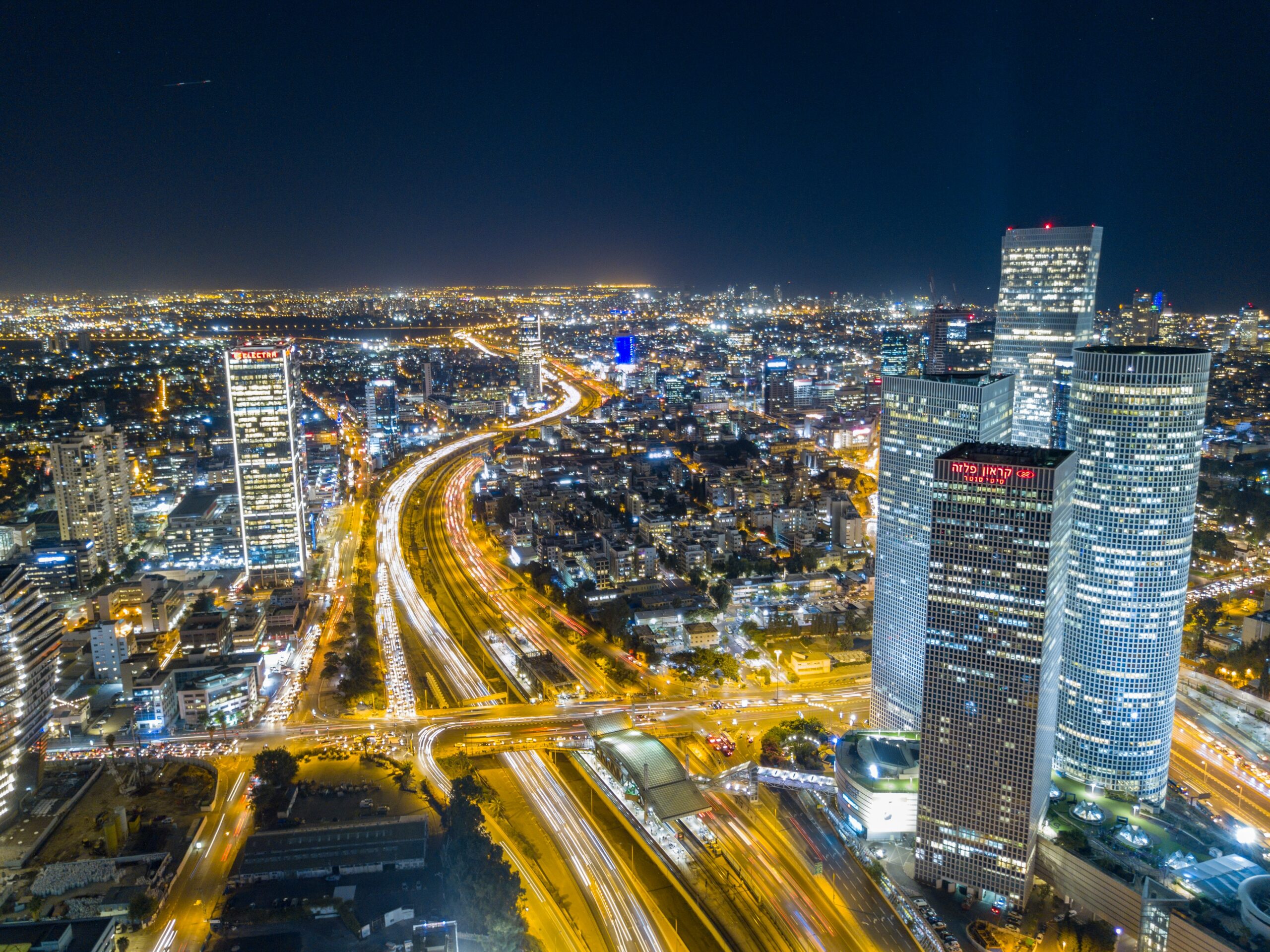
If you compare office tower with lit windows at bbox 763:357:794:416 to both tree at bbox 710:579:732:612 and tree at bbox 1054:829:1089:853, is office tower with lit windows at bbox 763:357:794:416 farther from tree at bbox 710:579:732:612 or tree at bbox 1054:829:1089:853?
tree at bbox 1054:829:1089:853

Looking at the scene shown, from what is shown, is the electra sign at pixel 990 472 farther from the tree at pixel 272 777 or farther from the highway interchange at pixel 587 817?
the tree at pixel 272 777

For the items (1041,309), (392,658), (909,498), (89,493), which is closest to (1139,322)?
(1041,309)

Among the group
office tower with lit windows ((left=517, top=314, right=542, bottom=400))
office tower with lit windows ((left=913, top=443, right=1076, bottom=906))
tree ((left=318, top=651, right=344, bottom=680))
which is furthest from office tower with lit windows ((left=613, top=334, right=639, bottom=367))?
office tower with lit windows ((left=913, top=443, right=1076, bottom=906))

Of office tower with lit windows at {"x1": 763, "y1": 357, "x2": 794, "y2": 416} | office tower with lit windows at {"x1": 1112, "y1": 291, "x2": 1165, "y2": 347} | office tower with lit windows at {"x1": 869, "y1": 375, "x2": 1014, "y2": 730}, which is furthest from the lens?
office tower with lit windows at {"x1": 763, "y1": 357, "x2": 794, "y2": 416}

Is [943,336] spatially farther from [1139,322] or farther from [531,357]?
[531,357]

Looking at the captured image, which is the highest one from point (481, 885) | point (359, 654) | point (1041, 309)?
point (1041, 309)

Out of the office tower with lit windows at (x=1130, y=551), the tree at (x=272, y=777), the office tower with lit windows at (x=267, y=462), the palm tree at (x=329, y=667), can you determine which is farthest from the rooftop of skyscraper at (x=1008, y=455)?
the office tower with lit windows at (x=267, y=462)
